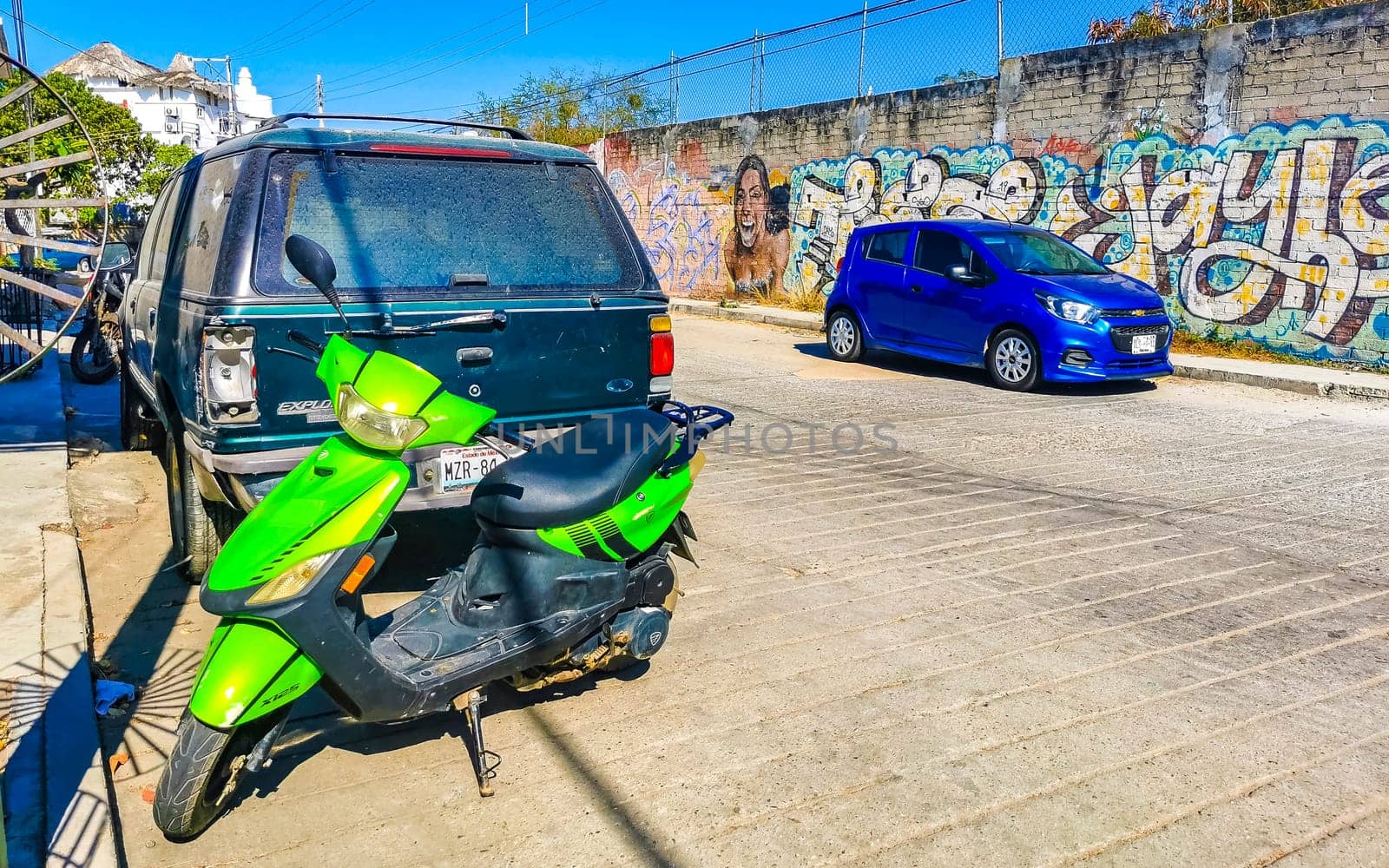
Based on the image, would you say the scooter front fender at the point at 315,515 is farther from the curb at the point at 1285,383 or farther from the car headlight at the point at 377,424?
the curb at the point at 1285,383

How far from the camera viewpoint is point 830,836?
3039 mm

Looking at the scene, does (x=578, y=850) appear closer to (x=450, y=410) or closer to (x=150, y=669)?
(x=450, y=410)

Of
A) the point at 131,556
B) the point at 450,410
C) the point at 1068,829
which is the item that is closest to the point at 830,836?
the point at 1068,829

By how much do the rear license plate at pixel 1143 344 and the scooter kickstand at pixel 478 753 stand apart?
923 cm

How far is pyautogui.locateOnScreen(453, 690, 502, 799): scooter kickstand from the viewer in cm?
328

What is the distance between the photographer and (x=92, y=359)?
10859mm

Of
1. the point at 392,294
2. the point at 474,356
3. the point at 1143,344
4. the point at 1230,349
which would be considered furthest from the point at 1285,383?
the point at 392,294

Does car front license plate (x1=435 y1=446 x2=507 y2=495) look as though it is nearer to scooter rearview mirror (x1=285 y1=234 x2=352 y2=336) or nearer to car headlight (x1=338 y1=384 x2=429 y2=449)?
scooter rearview mirror (x1=285 y1=234 x2=352 y2=336)

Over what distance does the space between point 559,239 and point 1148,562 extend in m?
3.45

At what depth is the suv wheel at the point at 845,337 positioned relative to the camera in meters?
13.4

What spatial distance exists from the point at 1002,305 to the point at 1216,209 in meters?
4.59

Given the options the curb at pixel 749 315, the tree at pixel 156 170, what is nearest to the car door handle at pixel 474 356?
the curb at pixel 749 315

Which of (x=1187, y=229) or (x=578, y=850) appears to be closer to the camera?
(x=578, y=850)

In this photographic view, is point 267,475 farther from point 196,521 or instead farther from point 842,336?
point 842,336
